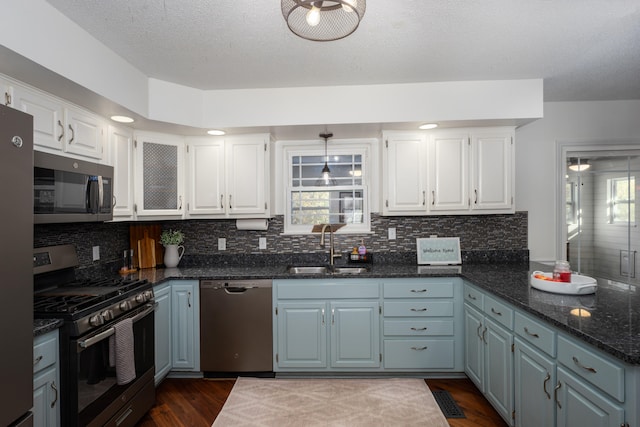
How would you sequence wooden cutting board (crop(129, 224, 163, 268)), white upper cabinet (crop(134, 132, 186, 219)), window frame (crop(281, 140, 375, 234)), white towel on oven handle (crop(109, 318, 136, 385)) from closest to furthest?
white towel on oven handle (crop(109, 318, 136, 385)) → white upper cabinet (crop(134, 132, 186, 219)) → wooden cutting board (crop(129, 224, 163, 268)) → window frame (crop(281, 140, 375, 234))

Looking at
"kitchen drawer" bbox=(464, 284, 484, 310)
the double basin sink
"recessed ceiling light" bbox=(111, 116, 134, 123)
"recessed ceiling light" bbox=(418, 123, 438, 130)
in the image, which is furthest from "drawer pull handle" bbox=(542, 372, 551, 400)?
"recessed ceiling light" bbox=(111, 116, 134, 123)

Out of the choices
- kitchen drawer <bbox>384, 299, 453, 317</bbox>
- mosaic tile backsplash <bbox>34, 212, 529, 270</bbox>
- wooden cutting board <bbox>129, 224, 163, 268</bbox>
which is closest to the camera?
kitchen drawer <bbox>384, 299, 453, 317</bbox>

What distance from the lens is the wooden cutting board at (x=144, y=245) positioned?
3.11 meters

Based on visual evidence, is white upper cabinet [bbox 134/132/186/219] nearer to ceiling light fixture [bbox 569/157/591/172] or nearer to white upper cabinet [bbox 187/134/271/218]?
white upper cabinet [bbox 187/134/271/218]

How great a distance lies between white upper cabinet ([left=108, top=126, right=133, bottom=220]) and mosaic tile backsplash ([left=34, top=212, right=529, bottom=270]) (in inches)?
21.9

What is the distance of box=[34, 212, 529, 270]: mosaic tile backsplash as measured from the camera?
10.6 ft

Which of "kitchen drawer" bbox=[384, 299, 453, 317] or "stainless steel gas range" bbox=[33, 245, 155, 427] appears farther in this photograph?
"kitchen drawer" bbox=[384, 299, 453, 317]

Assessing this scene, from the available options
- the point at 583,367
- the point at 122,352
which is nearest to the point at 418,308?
the point at 583,367

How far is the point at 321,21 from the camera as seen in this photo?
56.6 inches

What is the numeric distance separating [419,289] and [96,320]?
2.25 m

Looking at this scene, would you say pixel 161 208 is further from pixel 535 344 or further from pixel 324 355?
pixel 535 344

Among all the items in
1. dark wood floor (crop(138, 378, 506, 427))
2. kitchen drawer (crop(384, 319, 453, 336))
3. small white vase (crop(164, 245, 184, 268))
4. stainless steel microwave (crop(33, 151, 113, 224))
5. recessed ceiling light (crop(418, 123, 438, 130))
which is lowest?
dark wood floor (crop(138, 378, 506, 427))

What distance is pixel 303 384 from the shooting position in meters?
2.66

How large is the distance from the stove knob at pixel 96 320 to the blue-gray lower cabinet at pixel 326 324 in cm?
125
